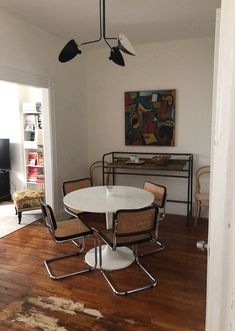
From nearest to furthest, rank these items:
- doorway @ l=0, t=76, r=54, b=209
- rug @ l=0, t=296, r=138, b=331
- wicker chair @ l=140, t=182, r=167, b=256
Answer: rug @ l=0, t=296, r=138, b=331
wicker chair @ l=140, t=182, r=167, b=256
doorway @ l=0, t=76, r=54, b=209

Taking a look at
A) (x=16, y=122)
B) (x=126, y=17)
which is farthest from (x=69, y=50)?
(x=16, y=122)

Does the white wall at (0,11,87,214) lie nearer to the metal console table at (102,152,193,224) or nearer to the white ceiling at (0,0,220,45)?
the white ceiling at (0,0,220,45)

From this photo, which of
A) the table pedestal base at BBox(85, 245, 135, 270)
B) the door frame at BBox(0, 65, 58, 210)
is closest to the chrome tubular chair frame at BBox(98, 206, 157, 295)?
the table pedestal base at BBox(85, 245, 135, 270)

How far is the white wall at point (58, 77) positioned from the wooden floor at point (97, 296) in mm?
1488

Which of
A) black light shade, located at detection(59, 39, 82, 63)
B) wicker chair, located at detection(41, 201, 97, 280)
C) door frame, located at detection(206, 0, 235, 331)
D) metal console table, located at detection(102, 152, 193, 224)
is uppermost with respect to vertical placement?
black light shade, located at detection(59, 39, 82, 63)

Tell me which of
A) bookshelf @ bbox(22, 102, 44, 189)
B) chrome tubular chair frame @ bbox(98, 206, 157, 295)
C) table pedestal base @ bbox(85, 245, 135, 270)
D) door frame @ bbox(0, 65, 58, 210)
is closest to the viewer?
chrome tubular chair frame @ bbox(98, 206, 157, 295)

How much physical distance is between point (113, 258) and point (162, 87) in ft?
8.72

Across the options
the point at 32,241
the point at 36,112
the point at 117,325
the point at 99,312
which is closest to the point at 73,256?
the point at 32,241

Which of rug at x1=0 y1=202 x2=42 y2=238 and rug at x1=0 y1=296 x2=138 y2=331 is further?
rug at x1=0 y1=202 x2=42 y2=238

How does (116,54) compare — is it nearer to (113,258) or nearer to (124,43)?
(124,43)

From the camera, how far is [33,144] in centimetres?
502

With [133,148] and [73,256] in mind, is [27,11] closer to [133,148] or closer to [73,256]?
[133,148]

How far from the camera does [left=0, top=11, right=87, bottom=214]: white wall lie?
3.14 m

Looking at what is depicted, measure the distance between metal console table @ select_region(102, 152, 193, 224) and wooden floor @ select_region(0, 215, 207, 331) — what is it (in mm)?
1121
